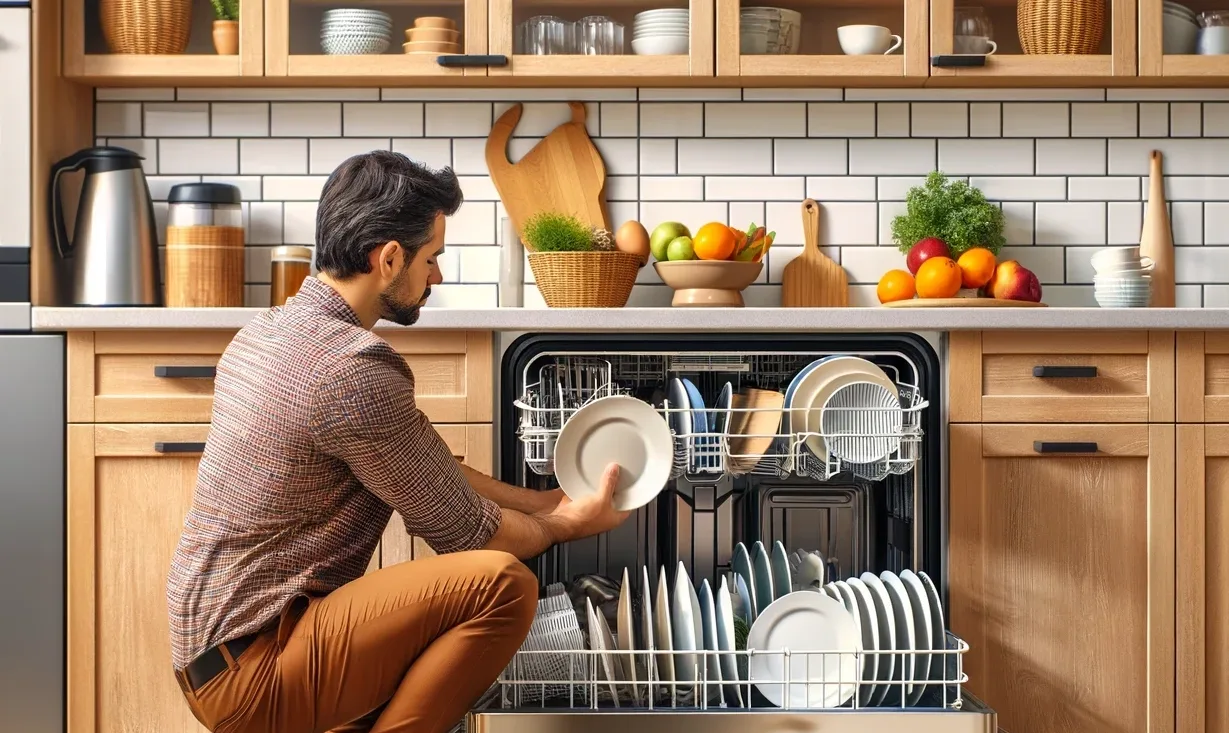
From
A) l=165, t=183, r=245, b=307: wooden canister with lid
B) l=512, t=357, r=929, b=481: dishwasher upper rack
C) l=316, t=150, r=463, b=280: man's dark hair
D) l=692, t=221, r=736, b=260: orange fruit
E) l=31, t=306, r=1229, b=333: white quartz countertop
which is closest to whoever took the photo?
l=316, t=150, r=463, b=280: man's dark hair

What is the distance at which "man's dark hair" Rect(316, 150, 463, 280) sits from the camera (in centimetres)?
165

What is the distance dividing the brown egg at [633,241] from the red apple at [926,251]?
2.09 ft

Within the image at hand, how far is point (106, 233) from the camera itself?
247cm

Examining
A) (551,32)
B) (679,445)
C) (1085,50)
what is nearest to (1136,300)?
(1085,50)

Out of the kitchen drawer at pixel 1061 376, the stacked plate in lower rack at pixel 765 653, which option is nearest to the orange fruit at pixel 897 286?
the kitchen drawer at pixel 1061 376

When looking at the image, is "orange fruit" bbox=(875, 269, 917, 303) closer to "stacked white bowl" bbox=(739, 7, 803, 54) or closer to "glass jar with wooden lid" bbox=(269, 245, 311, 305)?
"stacked white bowl" bbox=(739, 7, 803, 54)

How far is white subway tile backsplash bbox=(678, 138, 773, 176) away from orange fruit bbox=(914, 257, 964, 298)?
21.7 inches

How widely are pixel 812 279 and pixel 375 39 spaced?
1204 mm

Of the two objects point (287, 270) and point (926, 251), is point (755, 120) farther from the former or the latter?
point (287, 270)

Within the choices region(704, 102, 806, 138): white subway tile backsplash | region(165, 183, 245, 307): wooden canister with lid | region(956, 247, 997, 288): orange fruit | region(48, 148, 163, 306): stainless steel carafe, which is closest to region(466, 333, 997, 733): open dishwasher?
region(956, 247, 997, 288): orange fruit

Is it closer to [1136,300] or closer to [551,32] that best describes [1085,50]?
[1136,300]

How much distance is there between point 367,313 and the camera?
1.72 metres

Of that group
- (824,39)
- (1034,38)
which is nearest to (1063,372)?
(1034,38)

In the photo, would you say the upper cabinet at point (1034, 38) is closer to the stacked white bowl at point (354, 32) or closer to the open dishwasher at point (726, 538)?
the open dishwasher at point (726, 538)
